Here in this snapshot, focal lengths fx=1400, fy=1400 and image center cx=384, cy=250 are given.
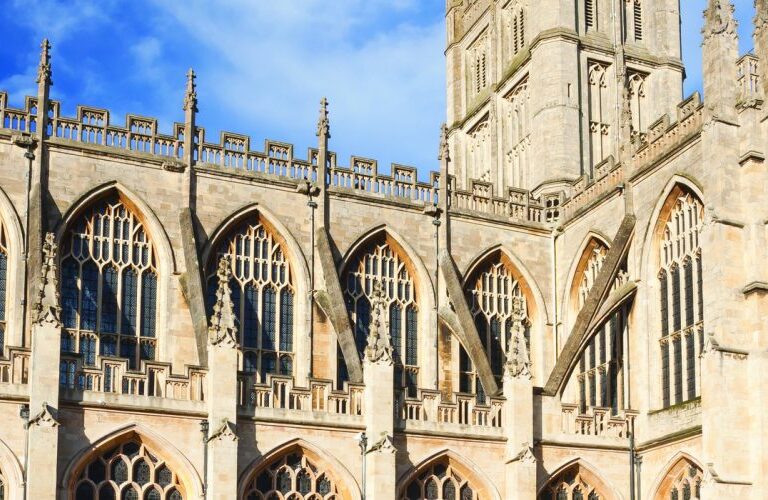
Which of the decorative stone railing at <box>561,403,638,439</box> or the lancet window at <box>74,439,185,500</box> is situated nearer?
the lancet window at <box>74,439,185,500</box>

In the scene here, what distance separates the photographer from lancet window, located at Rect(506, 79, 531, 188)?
42719 mm

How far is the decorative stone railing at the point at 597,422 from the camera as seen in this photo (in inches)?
1308

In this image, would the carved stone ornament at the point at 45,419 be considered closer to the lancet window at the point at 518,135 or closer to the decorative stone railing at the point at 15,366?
the decorative stone railing at the point at 15,366

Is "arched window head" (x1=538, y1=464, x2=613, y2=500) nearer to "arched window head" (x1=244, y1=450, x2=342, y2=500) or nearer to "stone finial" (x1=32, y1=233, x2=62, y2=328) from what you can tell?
"arched window head" (x1=244, y1=450, x2=342, y2=500)

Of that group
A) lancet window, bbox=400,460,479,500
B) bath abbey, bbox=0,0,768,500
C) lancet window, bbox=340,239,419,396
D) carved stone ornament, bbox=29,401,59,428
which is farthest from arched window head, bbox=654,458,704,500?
carved stone ornament, bbox=29,401,59,428

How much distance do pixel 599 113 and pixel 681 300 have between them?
34.1ft

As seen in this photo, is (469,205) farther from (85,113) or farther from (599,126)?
(85,113)

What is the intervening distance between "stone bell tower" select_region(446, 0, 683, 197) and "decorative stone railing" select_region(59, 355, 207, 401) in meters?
14.0

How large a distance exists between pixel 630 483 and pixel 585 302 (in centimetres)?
467

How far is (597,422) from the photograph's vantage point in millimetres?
33625

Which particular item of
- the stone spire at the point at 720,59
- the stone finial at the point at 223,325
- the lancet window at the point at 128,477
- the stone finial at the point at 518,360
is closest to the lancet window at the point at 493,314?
the stone finial at the point at 518,360

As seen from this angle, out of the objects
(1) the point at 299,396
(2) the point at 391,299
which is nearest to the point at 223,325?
(1) the point at 299,396

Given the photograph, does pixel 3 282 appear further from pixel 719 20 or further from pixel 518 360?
pixel 719 20

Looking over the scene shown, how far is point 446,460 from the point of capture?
31812 mm
